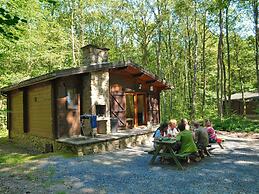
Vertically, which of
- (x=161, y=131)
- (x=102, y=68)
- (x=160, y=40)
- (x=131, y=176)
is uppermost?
(x=160, y=40)

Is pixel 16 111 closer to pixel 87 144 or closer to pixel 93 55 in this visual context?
pixel 93 55

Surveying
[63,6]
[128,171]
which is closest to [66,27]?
[63,6]

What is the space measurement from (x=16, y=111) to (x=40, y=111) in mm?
3550

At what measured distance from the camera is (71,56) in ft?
70.9

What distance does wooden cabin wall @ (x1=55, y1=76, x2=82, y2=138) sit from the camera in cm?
948

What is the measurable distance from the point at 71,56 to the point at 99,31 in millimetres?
6680

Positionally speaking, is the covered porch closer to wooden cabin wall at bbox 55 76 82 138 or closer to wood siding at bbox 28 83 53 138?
wooden cabin wall at bbox 55 76 82 138

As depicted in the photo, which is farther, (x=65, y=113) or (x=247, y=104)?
(x=247, y=104)

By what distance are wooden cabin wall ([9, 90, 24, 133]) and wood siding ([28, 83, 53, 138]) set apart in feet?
3.59

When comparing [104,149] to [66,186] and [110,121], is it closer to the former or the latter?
[110,121]

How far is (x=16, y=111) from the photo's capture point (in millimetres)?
13305

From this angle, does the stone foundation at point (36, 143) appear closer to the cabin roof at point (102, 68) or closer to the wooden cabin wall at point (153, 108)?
the cabin roof at point (102, 68)

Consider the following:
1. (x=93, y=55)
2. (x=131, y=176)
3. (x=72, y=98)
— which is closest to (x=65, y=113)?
(x=72, y=98)

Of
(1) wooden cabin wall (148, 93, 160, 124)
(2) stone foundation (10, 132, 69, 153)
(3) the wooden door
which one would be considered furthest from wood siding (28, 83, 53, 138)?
(1) wooden cabin wall (148, 93, 160, 124)
